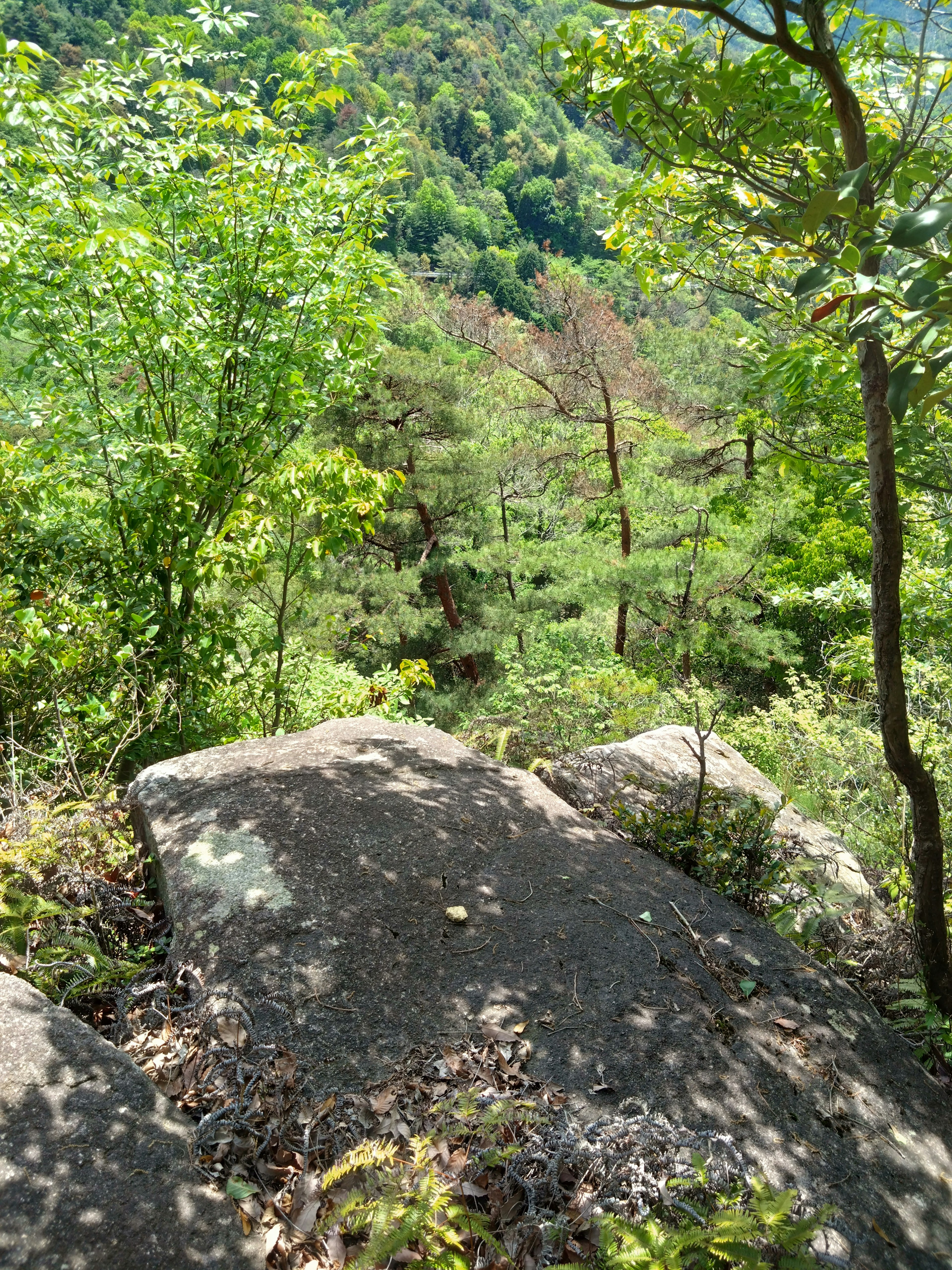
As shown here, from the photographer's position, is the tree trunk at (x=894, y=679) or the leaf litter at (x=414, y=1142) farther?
the tree trunk at (x=894, y=679)

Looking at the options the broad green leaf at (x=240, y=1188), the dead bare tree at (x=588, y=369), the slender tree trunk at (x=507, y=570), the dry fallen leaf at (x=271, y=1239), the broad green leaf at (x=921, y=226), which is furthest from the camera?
the slender tree trunk at (x=507, y=570)

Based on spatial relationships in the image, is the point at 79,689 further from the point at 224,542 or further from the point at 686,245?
the point at 686,245

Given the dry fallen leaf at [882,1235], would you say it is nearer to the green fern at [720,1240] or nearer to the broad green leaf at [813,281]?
the green fern at [720,1240]

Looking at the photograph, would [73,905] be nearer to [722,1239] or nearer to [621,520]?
[722,1239]

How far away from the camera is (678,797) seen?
423cm

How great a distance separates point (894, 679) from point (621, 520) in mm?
12992

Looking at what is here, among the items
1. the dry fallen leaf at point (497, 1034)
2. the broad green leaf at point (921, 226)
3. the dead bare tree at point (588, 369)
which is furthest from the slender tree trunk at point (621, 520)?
the broad green leaf at point (921, 226)

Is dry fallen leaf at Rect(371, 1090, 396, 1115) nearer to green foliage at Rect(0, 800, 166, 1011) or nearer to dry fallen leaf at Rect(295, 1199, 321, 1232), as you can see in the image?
dry fallen leaf at Rect(295, 1199, 321, 1232)

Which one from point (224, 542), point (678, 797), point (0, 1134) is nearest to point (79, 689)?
point (224, 542)

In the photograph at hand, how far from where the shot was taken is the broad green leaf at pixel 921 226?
958 mm

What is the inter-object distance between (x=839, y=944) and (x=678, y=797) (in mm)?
1055

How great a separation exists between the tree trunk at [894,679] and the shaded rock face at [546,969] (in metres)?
0.41

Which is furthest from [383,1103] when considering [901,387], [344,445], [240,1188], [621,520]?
[621,520]

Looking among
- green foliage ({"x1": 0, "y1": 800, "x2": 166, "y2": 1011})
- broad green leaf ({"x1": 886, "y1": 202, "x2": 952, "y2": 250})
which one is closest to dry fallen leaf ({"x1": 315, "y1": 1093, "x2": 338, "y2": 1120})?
green foliage ({"x1": 0, "y1": 800, "x2": 166, "y2": 1011})
